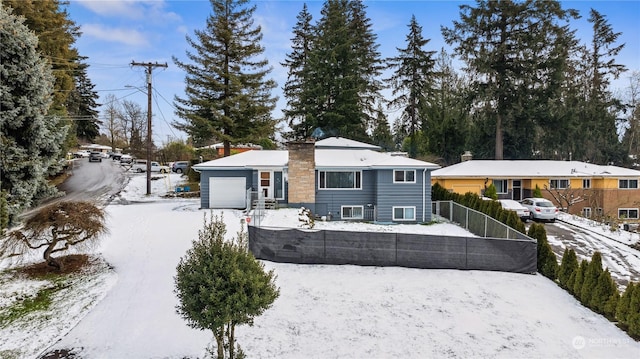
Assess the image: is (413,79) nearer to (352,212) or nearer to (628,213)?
(628,213)

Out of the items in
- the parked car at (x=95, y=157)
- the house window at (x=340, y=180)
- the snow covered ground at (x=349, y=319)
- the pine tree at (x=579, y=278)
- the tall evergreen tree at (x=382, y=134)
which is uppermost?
the tall evergreen tree at (x=382, y=134)

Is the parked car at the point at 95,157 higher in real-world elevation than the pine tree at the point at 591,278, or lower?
→ higher

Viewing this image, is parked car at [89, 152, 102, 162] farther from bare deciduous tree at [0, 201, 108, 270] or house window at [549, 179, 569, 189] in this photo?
house window at [549, 179, 569, 189]

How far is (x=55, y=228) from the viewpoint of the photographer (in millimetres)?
9945

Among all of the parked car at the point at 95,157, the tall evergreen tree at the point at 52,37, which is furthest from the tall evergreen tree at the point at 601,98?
the parked car at the point at 95,157

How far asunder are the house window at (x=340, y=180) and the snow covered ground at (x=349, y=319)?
838cm

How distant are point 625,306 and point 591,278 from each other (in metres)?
1.27

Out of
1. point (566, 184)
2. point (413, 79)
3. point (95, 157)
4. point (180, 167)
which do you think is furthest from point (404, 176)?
point (95, 157)

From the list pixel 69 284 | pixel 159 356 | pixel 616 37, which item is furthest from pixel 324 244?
pixel 616 37

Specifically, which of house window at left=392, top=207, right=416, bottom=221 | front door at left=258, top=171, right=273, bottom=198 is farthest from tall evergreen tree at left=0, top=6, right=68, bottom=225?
house window at left=392, top=207, right=416, bottom=221

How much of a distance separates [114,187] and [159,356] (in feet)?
79.8

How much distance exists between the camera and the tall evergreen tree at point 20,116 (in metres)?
10.6

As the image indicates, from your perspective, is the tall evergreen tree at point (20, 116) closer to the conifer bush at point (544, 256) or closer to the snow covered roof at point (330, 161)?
the snow covered roof at point (330, 161)

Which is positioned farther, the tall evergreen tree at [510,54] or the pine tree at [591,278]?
the tall evergreen tree at [510,54]
